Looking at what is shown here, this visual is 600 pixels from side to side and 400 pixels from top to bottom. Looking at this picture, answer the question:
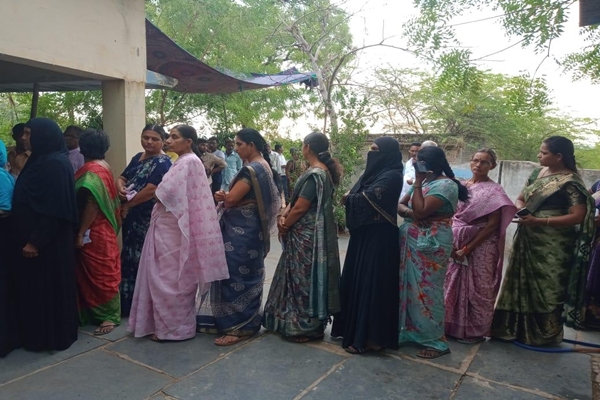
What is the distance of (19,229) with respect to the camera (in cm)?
329

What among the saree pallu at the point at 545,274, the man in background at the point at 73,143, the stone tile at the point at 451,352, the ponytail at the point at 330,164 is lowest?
the stone tile at the point at 451,352

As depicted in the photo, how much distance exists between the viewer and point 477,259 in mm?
3689

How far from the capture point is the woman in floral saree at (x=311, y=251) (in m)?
3.50

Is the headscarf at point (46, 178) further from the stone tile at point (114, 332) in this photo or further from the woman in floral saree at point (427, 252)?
the woman in floral saree at point (427, 252)

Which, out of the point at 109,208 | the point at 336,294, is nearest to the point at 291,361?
the point at 336,294

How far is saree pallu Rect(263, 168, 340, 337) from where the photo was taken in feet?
11.5

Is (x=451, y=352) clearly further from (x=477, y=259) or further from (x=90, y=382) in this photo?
(x=90, y=382)

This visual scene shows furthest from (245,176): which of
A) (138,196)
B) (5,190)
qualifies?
(5,190)

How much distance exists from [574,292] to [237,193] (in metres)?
2.64

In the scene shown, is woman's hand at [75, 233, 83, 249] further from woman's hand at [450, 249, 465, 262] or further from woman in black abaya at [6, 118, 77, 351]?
woman's hand at [450, 249, 465, 262]

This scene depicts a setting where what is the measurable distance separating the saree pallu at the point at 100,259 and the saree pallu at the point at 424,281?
2.29 meters

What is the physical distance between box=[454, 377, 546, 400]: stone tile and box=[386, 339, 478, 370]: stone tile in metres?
0.23

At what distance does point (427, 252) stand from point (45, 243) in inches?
104

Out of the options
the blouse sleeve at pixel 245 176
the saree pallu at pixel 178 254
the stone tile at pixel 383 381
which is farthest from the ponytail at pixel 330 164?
the stone tile at pixel 383 381
